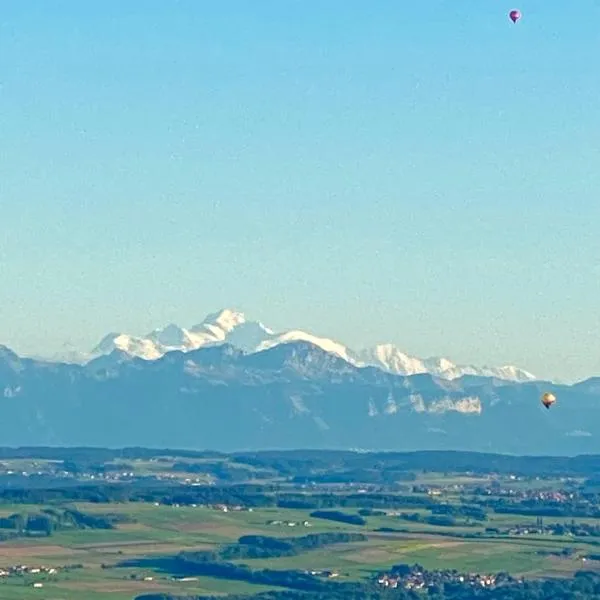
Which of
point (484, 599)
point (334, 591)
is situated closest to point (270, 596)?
point (334, 591)

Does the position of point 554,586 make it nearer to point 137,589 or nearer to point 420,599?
point 420,599

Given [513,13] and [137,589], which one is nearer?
[513,13]

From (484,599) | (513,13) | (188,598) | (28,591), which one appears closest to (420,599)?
(484,599)

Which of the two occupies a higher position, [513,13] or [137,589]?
[513,13]

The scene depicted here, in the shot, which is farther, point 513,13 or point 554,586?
point 554,586

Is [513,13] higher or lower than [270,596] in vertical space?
higher

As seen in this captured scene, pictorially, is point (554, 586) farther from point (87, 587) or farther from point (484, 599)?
point (87, 587)

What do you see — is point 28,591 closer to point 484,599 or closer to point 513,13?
point 484,599
